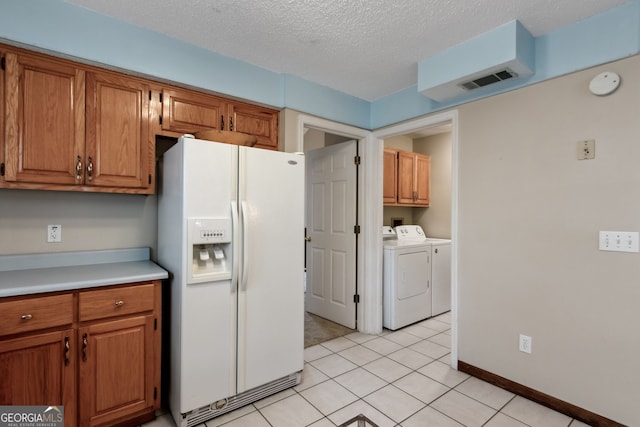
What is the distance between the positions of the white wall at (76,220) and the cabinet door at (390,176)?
2.56m

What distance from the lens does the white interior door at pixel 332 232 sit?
3.43 meters

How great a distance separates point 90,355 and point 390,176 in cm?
333

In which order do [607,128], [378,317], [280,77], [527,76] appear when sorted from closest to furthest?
[607,128], [527,76], [280,77], [378,317]

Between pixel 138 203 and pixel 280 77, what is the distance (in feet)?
5.05

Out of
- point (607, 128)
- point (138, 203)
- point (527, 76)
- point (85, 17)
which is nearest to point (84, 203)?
point (138, 203)

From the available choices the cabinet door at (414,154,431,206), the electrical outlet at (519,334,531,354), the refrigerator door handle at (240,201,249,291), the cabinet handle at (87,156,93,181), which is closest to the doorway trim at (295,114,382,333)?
the cabinet door at (414,154,431,206)

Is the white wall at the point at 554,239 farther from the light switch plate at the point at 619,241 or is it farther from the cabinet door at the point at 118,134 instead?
the cabinet door at the point at 118,134

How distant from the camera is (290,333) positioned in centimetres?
219

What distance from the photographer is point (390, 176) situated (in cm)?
390

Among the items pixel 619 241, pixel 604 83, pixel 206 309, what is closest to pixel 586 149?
pixel 604 83

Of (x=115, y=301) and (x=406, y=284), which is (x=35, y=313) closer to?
(x=115, y=301)

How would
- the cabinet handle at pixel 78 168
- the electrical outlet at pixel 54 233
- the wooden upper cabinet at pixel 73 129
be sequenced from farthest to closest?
1. the electrical outlet at pixel 54 233
2. the cabinet handle at pixel 78 168
3. the wooden upper cabinet at pixel 73 129

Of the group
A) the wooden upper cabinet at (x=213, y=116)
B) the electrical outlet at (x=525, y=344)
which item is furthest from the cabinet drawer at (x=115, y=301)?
the electrical outlet at (x=525, y=344)

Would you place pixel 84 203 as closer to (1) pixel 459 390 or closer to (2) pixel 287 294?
(2) pixel 287 294
